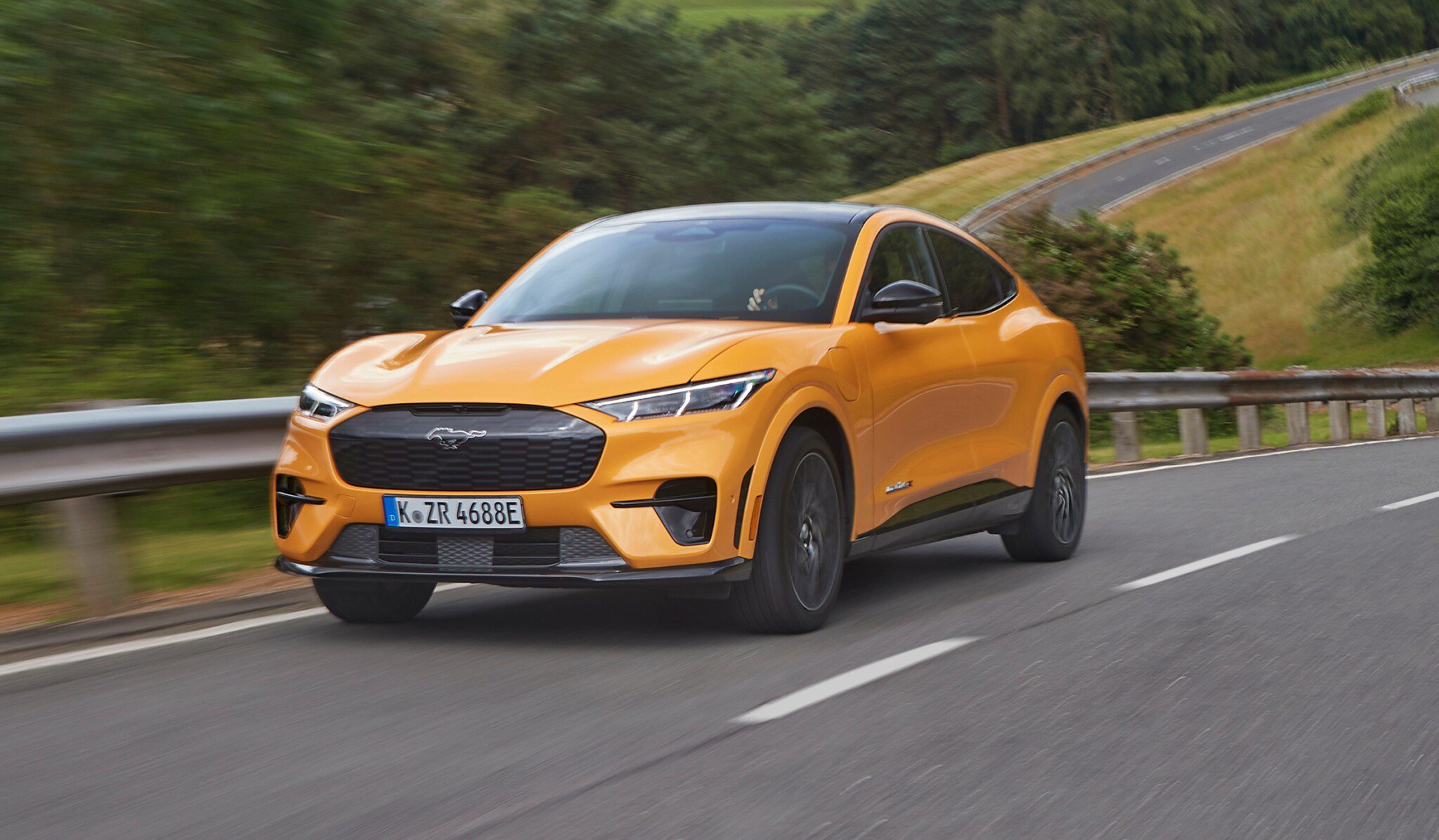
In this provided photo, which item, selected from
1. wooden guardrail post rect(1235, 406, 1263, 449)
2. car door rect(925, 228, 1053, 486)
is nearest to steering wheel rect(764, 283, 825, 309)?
car door rect(925, 228, 1053, 486)

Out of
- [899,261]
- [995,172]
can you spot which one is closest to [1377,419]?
Result: [899,261]

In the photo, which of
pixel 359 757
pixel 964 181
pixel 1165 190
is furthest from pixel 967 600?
pixel 964 181

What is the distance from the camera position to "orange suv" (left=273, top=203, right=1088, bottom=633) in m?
5.84

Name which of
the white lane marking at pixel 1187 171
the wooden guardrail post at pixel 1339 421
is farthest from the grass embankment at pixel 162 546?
the white lane marking at pixel 1187 171

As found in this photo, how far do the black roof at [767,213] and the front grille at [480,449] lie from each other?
1.82 m

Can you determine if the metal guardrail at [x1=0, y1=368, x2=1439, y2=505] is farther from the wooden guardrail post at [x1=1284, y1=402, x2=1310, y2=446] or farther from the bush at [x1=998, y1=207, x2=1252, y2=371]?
the bush at [x1=998, y1=207, x2=1252, y2=371]

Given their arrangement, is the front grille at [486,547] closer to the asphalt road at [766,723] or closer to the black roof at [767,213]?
the asphalt road at [766,723]

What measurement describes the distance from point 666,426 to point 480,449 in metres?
Answer: 0.62

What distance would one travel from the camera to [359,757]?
4.59 m

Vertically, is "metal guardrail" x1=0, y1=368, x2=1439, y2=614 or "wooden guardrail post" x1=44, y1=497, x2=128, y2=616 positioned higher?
"metal guardrail" x1=0, y1=368, x2=1439, y2=614

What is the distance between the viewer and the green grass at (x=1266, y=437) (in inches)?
742

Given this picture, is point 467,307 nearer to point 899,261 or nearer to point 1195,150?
point 899,261

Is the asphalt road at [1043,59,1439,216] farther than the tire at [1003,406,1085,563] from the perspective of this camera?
Yes

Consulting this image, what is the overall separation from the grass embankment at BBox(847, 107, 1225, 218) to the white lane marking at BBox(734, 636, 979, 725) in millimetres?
49909
